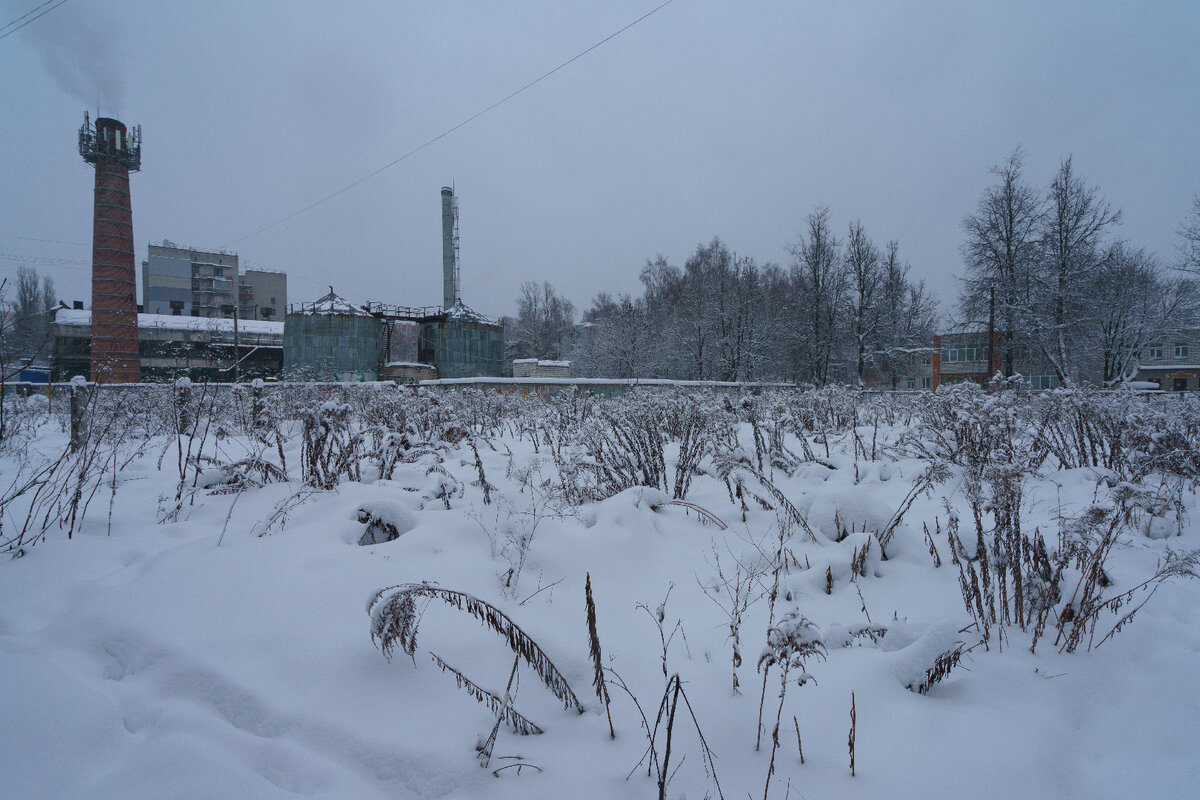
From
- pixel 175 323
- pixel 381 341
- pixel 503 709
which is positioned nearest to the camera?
pixel 503 709

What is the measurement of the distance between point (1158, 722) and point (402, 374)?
28.9 metres

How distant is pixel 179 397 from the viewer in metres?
5.60

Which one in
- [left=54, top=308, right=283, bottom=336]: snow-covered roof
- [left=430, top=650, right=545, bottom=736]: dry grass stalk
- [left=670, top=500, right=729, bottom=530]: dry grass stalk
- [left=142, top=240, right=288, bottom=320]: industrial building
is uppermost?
[left=142, top=240, right=288, bottom=320]: industrial building

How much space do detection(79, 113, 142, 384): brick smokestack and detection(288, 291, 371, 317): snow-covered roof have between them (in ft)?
23.0

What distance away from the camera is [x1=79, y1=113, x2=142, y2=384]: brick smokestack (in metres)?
24.6

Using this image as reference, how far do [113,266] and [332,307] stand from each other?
30.8ft

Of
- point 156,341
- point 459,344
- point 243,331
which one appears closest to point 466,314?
point 459,344

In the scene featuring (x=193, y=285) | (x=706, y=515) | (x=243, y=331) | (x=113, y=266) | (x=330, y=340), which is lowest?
(x=706, y=515)

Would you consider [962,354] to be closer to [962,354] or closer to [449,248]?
[962,354]

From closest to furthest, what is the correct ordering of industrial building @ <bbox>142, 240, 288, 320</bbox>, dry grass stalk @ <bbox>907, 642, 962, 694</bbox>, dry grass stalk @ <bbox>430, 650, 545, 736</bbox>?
1. dry grass stalk @ <bbox>430, 650, 545, 736</bbox>
2. dry grass stalk @ <bbox>907, 642, 962, 694</bbox>
3. industrial building @ <bbox>142, 240, 288, 320</bbox>

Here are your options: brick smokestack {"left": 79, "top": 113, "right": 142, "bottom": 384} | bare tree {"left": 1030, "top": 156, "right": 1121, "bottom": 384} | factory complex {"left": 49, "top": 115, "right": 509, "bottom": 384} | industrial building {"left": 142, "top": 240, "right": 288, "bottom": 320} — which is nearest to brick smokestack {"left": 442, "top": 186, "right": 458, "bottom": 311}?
factory complex {"left": 49, "top": 115, "right": 509, "bottom": 384}

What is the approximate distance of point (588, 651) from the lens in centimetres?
191

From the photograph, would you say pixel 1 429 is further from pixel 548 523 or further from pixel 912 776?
pixel 912 776

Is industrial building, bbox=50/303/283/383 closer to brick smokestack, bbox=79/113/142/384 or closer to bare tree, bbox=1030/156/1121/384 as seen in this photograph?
brick smokestack, bbox=79/113/142/384
